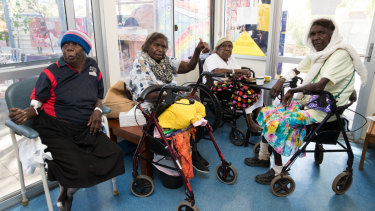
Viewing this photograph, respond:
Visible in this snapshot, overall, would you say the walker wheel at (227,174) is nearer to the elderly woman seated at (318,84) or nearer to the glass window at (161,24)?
the elderly woman seated at (318,84)

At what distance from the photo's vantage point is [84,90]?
76.2 inches

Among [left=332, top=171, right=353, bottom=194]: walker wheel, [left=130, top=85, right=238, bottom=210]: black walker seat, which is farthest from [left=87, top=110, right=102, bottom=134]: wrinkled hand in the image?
[left=332, top=171, right=353, bottom=194]: walker wheel

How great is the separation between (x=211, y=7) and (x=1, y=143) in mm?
3455

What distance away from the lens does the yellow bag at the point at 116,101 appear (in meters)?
2.46

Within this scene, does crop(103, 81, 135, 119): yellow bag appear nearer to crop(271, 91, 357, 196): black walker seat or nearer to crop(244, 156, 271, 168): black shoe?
crop(244, 156, 271, 168): black shoe

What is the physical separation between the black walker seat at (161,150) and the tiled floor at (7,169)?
990 mm

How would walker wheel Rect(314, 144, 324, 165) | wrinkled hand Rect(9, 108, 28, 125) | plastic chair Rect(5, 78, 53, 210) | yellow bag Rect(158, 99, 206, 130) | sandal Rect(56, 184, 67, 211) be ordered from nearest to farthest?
wrinkled hand Rect(9, 108, 28, 125) → plastic chair Rect(5, 78, 53, 210) → sandal Rect(56, 184, 67, 211) → yellow bag Rect(158, 99, 206, 130) → walker wheel Rect(314, 144, 324, 165)

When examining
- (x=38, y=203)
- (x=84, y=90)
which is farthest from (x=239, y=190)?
(x=38, y=203)

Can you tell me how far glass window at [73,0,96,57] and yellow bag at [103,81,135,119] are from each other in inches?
21.7

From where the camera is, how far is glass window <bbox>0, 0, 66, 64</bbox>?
1.98m

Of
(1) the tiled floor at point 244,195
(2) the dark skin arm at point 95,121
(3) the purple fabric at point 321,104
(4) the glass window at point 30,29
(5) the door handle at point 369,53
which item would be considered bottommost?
(1) the tiled floor at point 244,195

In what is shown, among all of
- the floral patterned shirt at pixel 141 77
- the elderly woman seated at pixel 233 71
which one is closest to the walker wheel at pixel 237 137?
the elderly woman seated at pixel 233 71

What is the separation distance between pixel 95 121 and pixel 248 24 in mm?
3066

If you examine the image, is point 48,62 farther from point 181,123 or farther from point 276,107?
point 276,107
